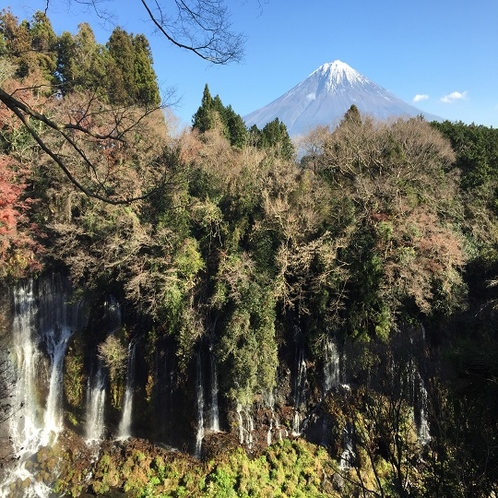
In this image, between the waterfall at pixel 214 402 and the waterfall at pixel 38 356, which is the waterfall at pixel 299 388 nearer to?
the waterfall at pixel 214 402

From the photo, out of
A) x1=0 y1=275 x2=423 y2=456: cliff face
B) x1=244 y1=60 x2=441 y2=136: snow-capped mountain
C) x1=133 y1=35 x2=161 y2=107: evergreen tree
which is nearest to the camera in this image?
x1=0 y1=275 x2=423 y2=456: cliff face

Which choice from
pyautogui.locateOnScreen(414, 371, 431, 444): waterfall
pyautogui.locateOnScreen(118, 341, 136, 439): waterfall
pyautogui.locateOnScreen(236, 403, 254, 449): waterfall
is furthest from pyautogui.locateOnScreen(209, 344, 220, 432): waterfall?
pyautogui.locateOnScreen(414, 371, 431, 444): waterfall

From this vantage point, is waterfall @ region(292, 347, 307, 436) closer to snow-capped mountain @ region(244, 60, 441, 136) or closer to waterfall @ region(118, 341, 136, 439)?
waterfall @ region(118, 341, 136, 439)

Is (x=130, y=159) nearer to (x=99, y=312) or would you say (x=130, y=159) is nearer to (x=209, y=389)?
(x=99, y=312)

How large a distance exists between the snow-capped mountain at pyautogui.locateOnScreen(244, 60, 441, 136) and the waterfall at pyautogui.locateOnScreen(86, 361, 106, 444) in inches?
2735

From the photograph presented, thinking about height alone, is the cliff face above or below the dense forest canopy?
below

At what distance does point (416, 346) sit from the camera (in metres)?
12.4

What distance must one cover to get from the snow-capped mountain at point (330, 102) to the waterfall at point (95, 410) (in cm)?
6948

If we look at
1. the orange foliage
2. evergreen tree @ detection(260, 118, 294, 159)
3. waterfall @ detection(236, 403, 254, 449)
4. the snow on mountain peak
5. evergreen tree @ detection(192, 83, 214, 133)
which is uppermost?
the snow on mountain peak

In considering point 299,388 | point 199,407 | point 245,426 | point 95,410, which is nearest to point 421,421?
point 299,388

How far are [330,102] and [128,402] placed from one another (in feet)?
289

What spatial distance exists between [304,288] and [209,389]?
4.65 meters

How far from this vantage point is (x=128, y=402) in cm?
1279

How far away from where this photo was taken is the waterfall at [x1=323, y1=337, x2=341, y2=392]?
12508 mm
